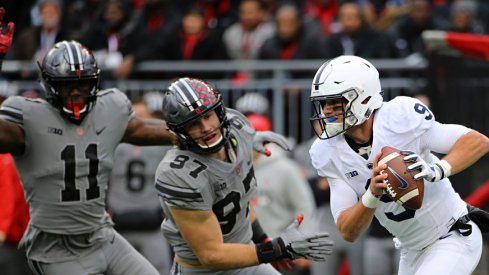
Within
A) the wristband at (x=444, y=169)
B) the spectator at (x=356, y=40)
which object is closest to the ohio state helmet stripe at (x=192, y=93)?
the wristband at (x=444, y=169)

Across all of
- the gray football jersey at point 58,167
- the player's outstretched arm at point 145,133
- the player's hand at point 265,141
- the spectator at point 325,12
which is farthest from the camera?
the spectator at point 325,12

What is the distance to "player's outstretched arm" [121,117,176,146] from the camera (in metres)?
6.76

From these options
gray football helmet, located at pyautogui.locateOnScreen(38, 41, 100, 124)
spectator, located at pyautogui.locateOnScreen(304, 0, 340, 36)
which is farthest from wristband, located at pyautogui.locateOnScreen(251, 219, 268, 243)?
spectator, located at pyautogui.locateOnScreen(304, 0, 340, 36)

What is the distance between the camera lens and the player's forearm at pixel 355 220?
213 inches

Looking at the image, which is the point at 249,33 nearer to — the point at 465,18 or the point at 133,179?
the point at 465,18

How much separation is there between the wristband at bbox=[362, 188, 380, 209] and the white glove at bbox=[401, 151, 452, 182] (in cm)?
22

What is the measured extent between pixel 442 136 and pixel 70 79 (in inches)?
85.7

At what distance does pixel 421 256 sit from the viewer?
5797mm

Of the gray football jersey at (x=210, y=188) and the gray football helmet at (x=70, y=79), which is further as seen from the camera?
the gray football helmet at (x=70, y=79)

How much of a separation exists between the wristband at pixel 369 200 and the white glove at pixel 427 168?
0.22 m

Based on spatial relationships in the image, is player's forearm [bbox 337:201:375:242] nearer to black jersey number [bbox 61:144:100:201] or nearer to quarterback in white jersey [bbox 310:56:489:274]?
quarterback in white jersey [bbox 310:56:489:274]

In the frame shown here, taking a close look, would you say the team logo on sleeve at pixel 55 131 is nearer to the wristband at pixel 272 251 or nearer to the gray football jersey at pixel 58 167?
the gray football jersey at pixel 58 167

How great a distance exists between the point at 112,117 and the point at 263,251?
1.36 m

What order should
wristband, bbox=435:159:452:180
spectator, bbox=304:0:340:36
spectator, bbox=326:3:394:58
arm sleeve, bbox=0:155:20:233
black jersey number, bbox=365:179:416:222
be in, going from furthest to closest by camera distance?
spectator, bbox=304:0:340:36 → spectator, bbox=326:3:394:58 → arm sleeve, bbox=0:155:20:233 → black jersey number, bbox=365:179:416:222 → wristband, bbox=435:159:452:180
